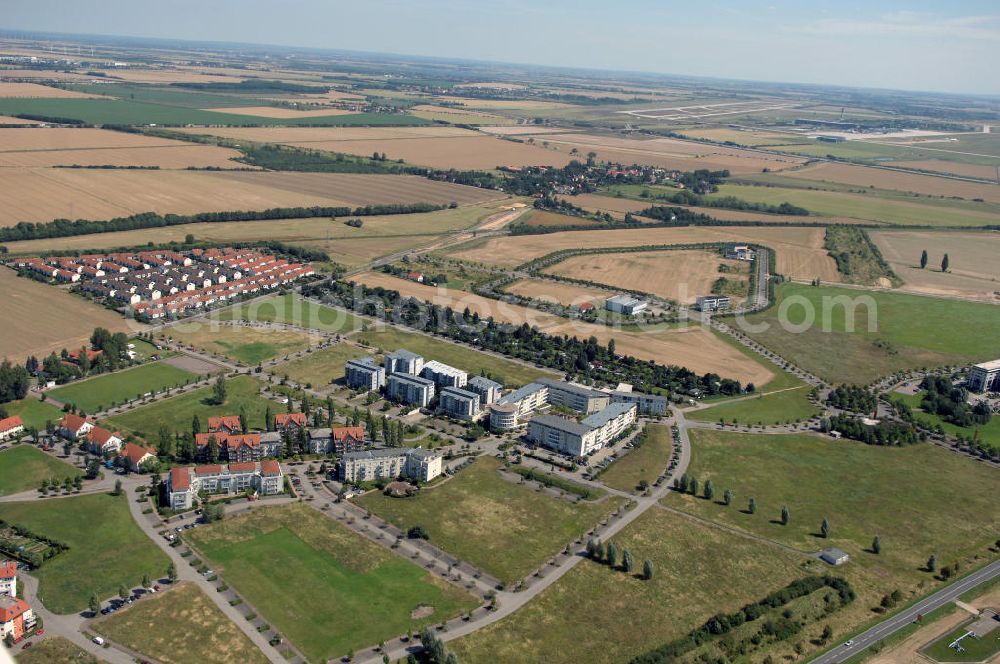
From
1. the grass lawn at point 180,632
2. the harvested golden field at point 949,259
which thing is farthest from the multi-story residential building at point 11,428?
the harvested golden field at point 949,259

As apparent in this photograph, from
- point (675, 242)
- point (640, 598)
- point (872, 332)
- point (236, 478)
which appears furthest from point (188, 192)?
point (640, 598)

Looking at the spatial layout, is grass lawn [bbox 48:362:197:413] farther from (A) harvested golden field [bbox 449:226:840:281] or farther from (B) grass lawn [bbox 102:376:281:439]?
(A) harvested golden field [bbox 449:226:840:281]

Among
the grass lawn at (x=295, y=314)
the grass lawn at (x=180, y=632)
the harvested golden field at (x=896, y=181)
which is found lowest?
the grass lawn at (x=180, y=632)

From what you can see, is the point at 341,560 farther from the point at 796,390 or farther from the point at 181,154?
the point at 181,154

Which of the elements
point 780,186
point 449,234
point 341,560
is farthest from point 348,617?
point 780,186

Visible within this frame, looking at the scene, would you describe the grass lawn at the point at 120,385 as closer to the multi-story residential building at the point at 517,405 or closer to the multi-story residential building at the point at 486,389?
the multi-story residential building at the point at 486,389

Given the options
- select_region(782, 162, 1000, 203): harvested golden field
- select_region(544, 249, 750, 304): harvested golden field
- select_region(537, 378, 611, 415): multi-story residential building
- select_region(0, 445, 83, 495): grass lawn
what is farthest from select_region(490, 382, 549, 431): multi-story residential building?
select_region(782, 162, 1000, 203): harvested golden field

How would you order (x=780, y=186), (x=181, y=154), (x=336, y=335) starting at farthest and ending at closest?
(x=780, y=186)
(x=181, y=154)
(x=336, y=335)

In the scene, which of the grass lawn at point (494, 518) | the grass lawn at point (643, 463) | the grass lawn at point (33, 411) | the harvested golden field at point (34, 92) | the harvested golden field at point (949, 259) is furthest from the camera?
the harvested golden field at point (34, 92)
